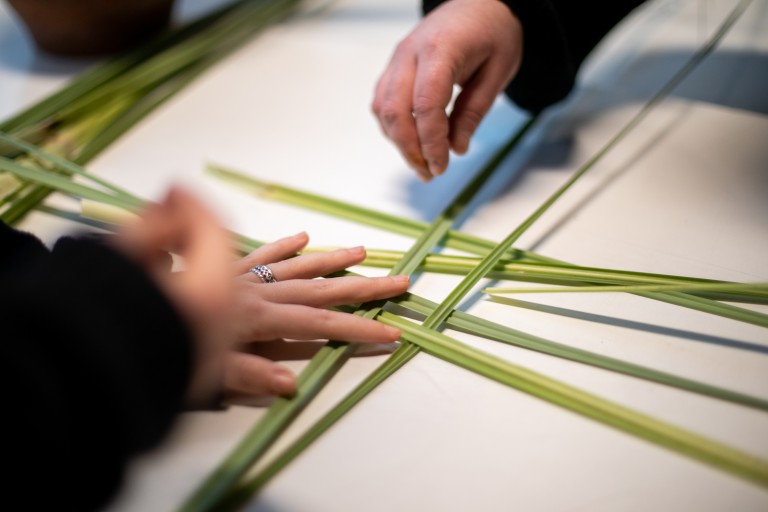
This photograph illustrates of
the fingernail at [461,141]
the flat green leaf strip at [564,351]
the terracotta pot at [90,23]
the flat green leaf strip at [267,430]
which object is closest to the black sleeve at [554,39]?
the fingernail at [461,141]

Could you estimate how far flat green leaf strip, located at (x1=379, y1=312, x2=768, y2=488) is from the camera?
564mm

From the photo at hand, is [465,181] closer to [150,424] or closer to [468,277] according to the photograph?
[468,277]

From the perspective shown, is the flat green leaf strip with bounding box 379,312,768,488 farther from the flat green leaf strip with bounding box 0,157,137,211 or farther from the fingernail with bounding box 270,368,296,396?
the flat green leaf strip with bounding box 0,157,137,211

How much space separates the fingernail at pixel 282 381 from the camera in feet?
2.03

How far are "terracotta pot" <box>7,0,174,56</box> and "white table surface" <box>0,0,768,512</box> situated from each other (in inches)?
2.4

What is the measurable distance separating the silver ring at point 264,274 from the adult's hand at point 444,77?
0.81 ft

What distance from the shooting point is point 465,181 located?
0.99 meters

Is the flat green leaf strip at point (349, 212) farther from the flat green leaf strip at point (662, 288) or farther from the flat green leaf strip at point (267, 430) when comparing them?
the flat green leaf strip at point (267, 430)

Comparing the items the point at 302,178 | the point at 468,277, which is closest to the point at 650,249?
the point at 468,277

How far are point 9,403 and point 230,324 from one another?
15 cm

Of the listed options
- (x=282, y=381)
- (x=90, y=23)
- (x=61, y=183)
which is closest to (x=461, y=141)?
(x=282, y=381)

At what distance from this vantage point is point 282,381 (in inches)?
24.3

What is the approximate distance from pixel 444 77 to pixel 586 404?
416 mm

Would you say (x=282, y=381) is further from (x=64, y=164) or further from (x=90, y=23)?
(x=90, y=23)
